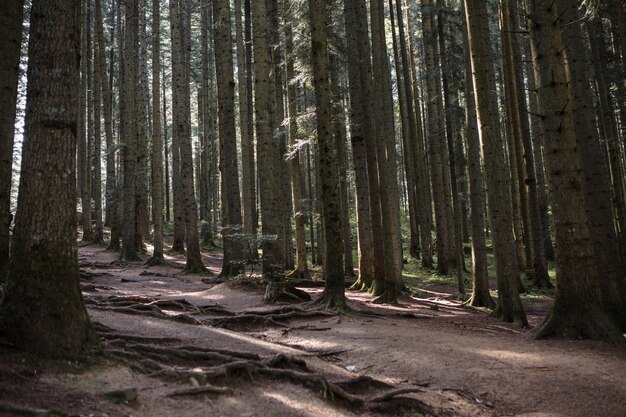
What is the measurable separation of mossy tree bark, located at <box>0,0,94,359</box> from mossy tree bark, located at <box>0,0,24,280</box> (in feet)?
7.14

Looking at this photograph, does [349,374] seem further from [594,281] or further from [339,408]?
[594,281]

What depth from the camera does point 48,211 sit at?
454 centimetres

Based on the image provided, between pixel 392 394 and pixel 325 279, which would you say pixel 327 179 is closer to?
pixel 325 279

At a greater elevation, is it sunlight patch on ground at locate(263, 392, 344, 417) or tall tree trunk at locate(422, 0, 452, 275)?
tall tree trunk at locate(422, 0, 452, 275)

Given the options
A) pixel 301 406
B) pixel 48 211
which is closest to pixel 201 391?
pixel 301 406

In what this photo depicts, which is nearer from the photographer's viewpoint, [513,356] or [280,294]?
[513,356]

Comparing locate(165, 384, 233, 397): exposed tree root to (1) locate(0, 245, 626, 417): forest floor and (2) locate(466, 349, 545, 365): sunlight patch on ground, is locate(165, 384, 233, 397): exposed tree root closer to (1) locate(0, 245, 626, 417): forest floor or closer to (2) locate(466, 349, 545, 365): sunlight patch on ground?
(1) locate(0, 245, 626, 417): forest floor

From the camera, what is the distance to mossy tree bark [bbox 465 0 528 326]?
9.74 meters

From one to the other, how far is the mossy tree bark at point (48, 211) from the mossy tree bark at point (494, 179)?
318 inches

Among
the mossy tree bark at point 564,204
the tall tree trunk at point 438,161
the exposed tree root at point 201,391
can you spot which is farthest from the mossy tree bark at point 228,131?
the exposed tree root at point 201,391

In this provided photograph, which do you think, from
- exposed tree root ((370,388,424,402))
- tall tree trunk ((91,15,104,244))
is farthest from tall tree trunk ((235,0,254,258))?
tall tree trunk ((91,15,104,244))

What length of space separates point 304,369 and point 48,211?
3370mm

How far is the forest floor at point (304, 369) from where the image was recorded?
405cm

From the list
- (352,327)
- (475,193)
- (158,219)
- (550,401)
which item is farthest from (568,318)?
(158,219)
